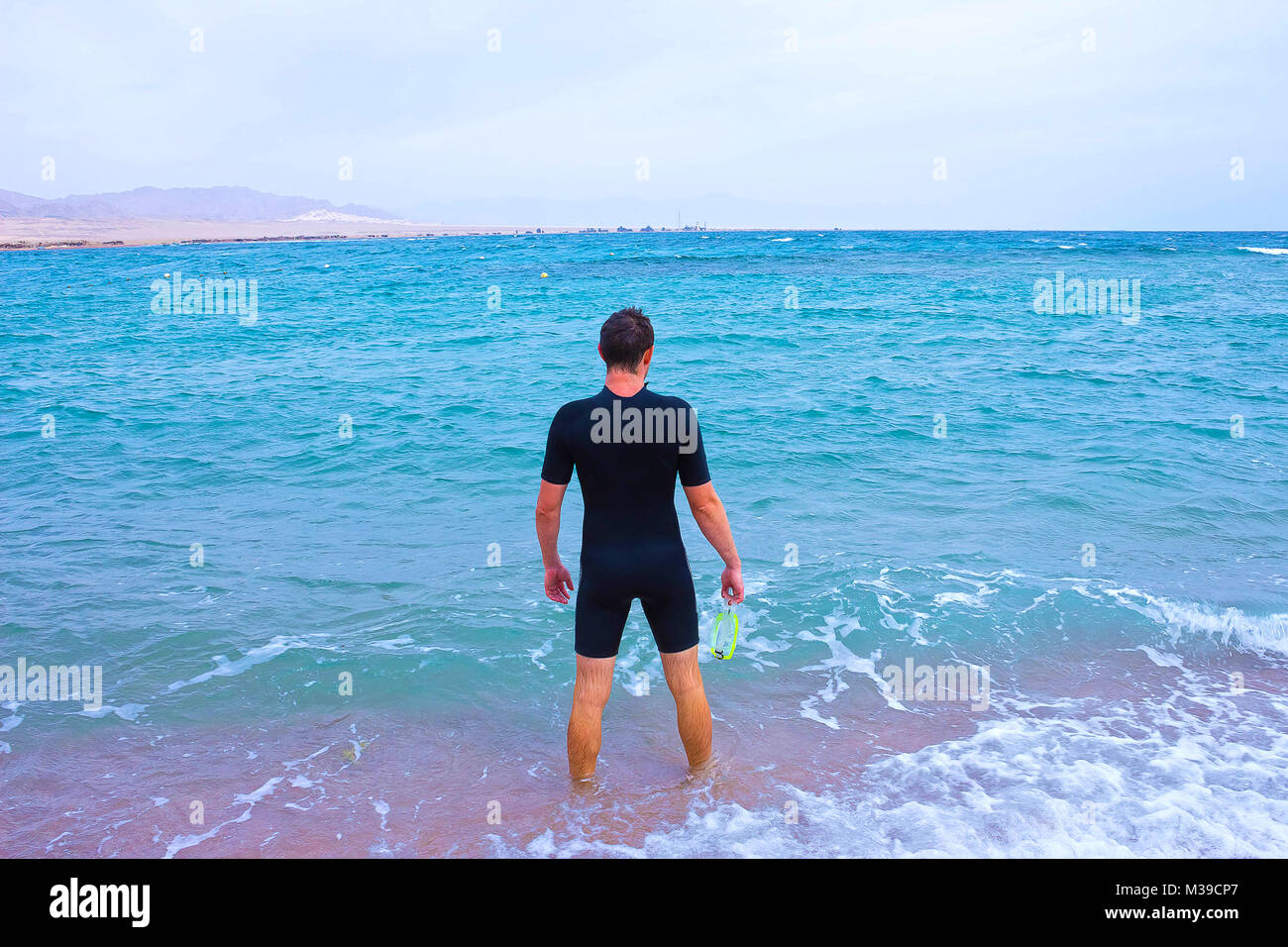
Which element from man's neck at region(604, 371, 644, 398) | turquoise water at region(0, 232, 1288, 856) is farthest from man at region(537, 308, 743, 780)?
turquoise water at region(0, 232, 1288, 856)

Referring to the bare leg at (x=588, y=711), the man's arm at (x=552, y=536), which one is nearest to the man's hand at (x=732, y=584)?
the bare leg at (x=588, y=711)

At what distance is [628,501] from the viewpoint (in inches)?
145

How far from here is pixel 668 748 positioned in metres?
4.57

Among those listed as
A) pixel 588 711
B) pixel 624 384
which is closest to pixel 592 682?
pixel 588 711

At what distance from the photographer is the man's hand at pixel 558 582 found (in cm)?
383

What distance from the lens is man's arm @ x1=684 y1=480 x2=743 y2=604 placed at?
146 inches

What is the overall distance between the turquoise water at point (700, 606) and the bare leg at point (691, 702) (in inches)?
7.3

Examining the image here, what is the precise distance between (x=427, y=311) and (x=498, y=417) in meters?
14.0

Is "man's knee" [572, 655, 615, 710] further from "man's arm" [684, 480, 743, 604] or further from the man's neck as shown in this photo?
the man's neck

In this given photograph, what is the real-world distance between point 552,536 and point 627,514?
1.29 feet

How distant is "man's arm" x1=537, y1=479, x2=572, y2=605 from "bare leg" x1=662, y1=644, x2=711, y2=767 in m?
0.60

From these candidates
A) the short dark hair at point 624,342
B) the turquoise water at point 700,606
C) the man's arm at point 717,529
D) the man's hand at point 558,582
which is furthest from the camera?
the turquoise water at point 700,606

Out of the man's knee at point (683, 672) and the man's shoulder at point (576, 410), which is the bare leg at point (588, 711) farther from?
the man's shoulder at point (576, 410)

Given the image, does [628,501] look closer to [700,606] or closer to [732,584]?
[732,584]
